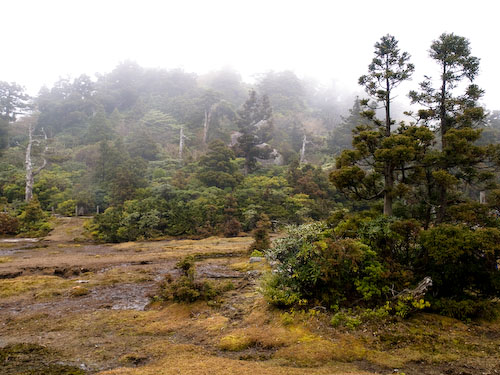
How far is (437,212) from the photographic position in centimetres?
1030

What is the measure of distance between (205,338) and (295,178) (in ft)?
89.3

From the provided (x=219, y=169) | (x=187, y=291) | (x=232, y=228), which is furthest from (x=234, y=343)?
(x=219, y=169)

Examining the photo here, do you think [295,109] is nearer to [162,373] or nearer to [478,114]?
[478,114]

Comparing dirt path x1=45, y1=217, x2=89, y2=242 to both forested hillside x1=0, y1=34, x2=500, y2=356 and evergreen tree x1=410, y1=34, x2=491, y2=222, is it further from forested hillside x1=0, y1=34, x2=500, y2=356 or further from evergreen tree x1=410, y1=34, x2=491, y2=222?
evergreen tree x1=410, y1=34, x2=491, y2=222

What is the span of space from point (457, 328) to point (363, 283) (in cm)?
217

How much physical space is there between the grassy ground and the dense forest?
2.86 feet

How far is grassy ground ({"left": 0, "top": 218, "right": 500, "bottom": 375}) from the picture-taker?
5438 mm

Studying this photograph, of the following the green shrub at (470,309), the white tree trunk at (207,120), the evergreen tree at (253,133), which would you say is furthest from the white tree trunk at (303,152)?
the green shrub at (470,309)

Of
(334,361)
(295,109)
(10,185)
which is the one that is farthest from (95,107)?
(334,361)

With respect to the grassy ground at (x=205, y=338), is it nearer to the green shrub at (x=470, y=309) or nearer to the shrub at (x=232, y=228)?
the green shrub at (x=470, y=309)

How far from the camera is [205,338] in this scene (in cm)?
712

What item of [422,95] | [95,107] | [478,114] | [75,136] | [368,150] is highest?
[95,107]

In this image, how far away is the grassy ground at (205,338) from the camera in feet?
17.8

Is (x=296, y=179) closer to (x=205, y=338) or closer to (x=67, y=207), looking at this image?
(x=67, y=207)
